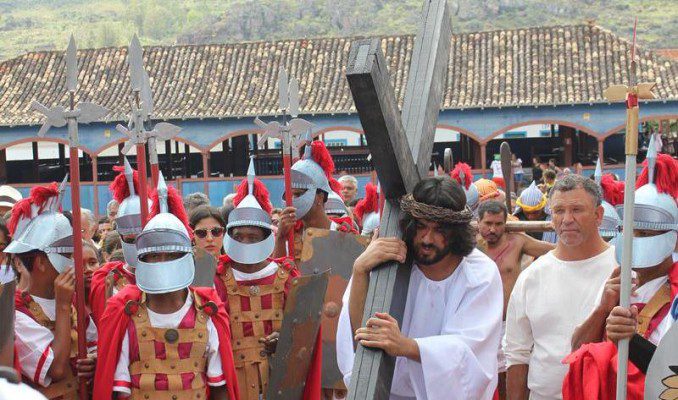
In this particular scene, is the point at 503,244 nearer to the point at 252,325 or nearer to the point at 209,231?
the point at 209,231

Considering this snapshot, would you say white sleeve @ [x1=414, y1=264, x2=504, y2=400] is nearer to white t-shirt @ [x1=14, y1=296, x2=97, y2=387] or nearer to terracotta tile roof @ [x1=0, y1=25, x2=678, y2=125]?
white t-shirt @ [x1=14, y1=296, x2=97, y2=387]

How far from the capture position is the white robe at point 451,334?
4.18m

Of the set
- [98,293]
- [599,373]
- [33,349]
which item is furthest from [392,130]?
[98,293]

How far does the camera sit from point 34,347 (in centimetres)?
542

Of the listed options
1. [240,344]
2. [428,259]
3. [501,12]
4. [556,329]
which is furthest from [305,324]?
[501,12]

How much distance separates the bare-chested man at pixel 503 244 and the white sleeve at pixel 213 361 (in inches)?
129

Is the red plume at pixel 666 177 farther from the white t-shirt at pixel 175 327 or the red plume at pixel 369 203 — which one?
the red plume at pixel 369 203

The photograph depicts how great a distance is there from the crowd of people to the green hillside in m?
84.7

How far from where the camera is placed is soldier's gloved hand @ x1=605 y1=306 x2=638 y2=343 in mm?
4016

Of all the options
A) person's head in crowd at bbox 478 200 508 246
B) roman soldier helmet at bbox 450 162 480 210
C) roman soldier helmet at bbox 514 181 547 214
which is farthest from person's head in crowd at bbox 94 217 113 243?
person's head in crowd at bbox 478 200 508 246

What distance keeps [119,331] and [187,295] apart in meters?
0.38

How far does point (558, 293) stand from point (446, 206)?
1442 millimetres

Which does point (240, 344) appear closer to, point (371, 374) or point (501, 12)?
point (371, 374)

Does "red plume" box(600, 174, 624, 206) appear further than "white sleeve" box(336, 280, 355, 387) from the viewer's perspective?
Yes
